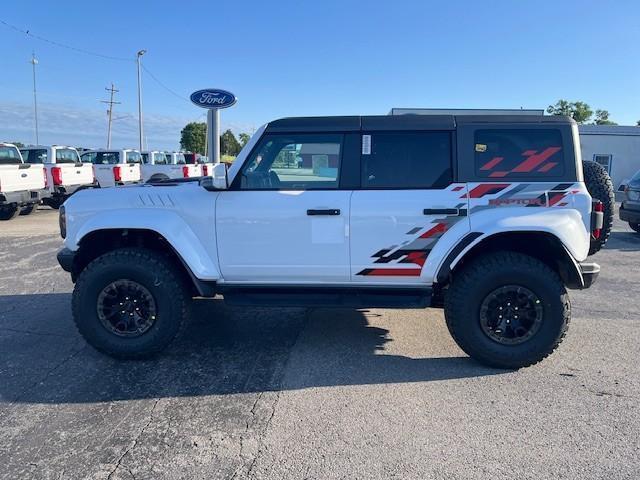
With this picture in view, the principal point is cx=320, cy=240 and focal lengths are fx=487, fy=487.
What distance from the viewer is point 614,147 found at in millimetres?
27609

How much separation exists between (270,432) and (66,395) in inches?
64.3

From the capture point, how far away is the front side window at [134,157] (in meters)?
20.0

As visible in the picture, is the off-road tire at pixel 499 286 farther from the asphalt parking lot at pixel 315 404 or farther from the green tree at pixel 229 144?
the green tree at pixel 229 144

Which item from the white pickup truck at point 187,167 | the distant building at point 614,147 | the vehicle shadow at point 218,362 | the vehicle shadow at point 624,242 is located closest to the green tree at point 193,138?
the white pickup truck at point 187,167

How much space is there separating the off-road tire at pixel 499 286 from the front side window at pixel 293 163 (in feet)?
4.76

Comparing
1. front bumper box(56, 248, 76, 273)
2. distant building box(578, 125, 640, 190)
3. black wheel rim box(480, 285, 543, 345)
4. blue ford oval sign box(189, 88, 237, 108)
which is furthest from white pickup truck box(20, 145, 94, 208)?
distant building box(578, 125, 640, 190)

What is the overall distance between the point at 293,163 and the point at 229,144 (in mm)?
66009

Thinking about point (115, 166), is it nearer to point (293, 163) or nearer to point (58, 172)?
→ point (58, 172)

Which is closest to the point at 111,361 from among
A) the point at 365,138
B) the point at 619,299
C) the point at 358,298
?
the point at 358,298

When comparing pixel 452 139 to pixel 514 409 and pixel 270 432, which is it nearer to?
pixel 514 409

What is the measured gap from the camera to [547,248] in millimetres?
4105

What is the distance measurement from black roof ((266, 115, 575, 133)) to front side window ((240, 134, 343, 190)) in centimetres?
8

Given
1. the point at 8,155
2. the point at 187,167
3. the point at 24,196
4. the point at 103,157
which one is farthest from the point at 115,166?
the point at 24,196

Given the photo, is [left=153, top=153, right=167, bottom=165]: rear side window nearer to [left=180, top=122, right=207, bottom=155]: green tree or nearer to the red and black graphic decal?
the red and black graphic decal
